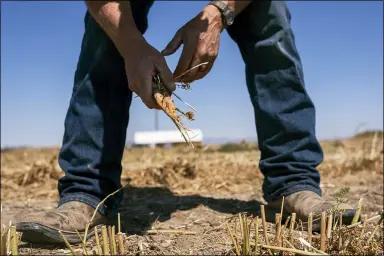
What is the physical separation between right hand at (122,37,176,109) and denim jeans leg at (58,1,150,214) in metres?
0.44

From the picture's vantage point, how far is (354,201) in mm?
2896

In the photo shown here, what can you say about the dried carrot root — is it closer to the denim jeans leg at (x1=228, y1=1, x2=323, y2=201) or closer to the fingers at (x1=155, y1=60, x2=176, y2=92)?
the fingers at (x1=155, y1=60, x2=176, y2=92)

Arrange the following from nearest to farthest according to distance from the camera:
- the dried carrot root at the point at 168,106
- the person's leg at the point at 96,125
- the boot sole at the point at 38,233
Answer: the dried carrot root at the point at 168,106
the boot sole at the point at 38,233
the person's leg at the point at 96,125

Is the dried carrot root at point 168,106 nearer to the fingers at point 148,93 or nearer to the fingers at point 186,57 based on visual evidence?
the fingers at point 148,93

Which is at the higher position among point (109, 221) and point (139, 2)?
point (139, 2)

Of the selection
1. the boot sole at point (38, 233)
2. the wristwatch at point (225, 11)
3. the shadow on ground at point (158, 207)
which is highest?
the wristwatch at point (225, 11)

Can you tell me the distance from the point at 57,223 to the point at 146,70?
2.40 ft

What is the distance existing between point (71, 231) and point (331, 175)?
304 cm

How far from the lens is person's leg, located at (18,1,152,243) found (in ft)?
7.15

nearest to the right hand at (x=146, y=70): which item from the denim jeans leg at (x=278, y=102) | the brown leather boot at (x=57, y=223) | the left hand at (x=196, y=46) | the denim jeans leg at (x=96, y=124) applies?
the left hand at (x=196, y=46)

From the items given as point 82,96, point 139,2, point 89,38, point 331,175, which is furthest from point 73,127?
point 331,175

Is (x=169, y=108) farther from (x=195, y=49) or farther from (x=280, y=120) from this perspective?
(x=280, y=120)

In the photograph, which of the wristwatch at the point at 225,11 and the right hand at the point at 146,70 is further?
the wristwatch at the point at 225,11

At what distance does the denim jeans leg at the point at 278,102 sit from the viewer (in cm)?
233
